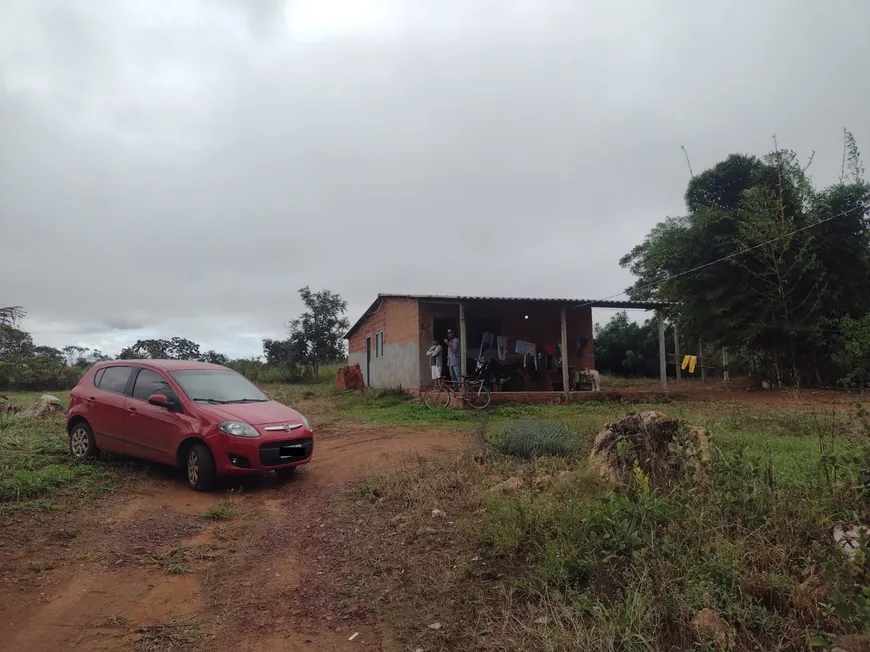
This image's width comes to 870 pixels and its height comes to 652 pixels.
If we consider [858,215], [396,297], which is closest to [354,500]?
[396,297]

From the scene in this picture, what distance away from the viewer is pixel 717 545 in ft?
10.2

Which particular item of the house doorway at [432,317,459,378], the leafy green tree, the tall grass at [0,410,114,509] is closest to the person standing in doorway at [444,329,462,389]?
the house doorway at [432,317,459,378]

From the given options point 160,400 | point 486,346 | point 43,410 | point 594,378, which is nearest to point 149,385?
point 160,400

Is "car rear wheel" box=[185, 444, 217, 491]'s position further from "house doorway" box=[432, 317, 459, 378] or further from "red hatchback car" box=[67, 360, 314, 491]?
"house doorway" box=[432, 317, 459, 378]

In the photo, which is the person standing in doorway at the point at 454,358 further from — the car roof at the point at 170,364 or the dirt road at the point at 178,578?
the dirt road at the point at 178,578

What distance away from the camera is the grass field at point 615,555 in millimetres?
2672

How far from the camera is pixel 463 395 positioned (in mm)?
14188

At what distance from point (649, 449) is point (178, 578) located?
11.8 feet

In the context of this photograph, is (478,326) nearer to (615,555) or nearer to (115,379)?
(115,379)

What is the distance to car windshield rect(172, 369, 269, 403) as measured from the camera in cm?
707

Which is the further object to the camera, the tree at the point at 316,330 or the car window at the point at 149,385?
the tree at the point at 316,330

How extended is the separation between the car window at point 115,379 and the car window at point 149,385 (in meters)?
0.24

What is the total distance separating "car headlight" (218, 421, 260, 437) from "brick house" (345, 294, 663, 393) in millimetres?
9349

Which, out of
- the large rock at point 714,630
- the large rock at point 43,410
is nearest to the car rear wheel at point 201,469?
the large rock at point 714,630
